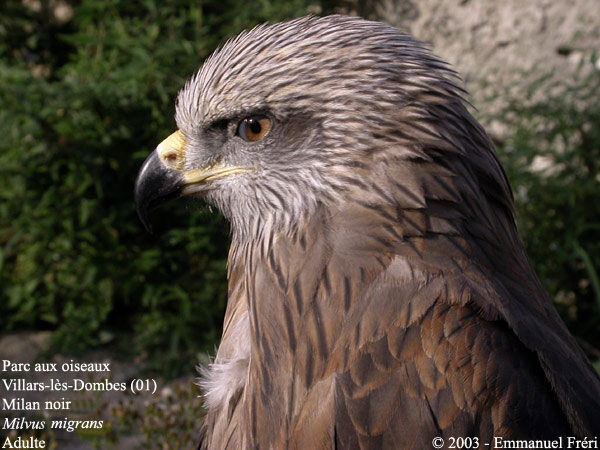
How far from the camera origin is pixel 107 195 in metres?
4.61

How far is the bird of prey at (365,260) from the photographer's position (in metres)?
1.72

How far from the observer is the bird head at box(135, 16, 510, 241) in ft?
6.35

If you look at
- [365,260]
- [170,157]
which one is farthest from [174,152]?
[365,260]

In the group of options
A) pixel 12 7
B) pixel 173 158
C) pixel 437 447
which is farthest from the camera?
pixel 12 7

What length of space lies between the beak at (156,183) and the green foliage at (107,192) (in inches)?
82.8

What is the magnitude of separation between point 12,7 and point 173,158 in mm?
3584

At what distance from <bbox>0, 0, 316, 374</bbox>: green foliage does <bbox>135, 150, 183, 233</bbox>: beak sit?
2104mm

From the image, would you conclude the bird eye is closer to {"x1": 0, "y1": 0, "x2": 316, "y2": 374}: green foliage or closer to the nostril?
the nostril

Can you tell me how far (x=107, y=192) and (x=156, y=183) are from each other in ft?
7.99

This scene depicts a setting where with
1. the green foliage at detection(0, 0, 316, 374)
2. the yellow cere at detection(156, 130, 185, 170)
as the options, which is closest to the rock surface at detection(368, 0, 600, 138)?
the green foliage at detection(0, 0, 316, 374)

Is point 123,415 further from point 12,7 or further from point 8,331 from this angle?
point 12,7

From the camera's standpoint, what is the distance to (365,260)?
1870mm

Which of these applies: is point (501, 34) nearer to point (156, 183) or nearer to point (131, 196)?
point (131, 196)

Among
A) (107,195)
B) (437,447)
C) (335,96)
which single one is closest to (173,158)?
(335,96)
